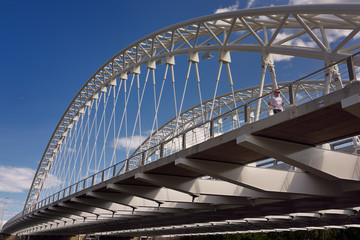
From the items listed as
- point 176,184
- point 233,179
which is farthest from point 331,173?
point 176,184

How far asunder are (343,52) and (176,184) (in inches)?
381

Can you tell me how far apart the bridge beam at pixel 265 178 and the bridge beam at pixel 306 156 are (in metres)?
2.57

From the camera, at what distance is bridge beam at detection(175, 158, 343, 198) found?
555 inches

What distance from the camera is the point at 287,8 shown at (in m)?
17.9

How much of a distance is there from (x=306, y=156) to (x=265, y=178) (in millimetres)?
3386

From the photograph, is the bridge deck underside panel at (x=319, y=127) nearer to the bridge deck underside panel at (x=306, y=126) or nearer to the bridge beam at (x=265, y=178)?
the bridge deck underside panel at (x=306, y=126)

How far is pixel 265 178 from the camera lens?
14945 mm

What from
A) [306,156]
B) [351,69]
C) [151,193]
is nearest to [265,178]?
[306,156]

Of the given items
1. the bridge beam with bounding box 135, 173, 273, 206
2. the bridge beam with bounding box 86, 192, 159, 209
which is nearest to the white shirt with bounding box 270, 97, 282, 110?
the bridge beam with bounding box 135, 173, 273, 206

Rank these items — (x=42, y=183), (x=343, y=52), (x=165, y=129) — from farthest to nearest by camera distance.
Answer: (x=42, y=183), (x=165, y=129), (x=343, y=52)

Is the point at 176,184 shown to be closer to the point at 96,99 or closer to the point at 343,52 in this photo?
the point at 343,52

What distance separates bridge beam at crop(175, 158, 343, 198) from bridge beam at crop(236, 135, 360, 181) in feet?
8.43

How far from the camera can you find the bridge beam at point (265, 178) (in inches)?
555

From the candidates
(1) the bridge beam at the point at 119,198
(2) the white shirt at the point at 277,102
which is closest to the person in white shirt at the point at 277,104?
(2) the white shirt at the point at 277,102
